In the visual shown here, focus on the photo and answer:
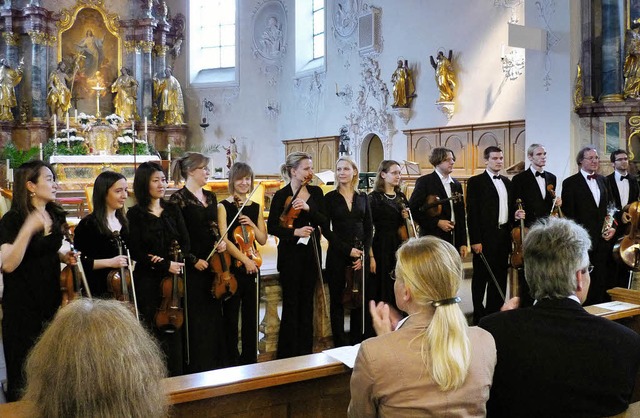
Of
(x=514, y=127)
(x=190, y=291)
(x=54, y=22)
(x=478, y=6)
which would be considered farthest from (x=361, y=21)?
(x=190, y=291)

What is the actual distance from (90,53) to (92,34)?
536 millimetres

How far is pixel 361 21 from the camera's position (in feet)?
51.1

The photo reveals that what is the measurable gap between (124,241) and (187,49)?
55.2ft

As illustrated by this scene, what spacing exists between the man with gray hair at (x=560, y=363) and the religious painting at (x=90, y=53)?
57.1 feet

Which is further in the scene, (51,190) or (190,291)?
(190,291)

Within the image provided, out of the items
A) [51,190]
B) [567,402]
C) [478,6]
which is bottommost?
[567,402]

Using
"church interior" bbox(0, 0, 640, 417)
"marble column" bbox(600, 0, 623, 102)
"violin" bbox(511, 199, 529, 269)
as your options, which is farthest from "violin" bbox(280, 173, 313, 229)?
"marble column" bbox(600, 0, 623, 102)

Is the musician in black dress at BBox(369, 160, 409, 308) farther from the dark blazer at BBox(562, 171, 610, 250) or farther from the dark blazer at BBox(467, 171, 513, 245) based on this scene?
the dark blazer at BBox(562, 171, 610, 250)

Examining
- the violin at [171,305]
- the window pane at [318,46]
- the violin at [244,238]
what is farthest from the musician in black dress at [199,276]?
the window pane at [318,46]

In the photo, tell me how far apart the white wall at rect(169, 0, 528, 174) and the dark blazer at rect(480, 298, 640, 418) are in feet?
27.5

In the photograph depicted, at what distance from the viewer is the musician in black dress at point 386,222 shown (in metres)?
5.05

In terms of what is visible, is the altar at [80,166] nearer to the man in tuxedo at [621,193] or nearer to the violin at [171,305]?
the man in tuxedo at [621,193]

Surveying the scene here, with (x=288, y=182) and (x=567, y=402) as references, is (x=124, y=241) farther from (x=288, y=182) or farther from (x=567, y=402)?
(x=567, y=402)

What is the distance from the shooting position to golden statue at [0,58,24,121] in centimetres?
1667
